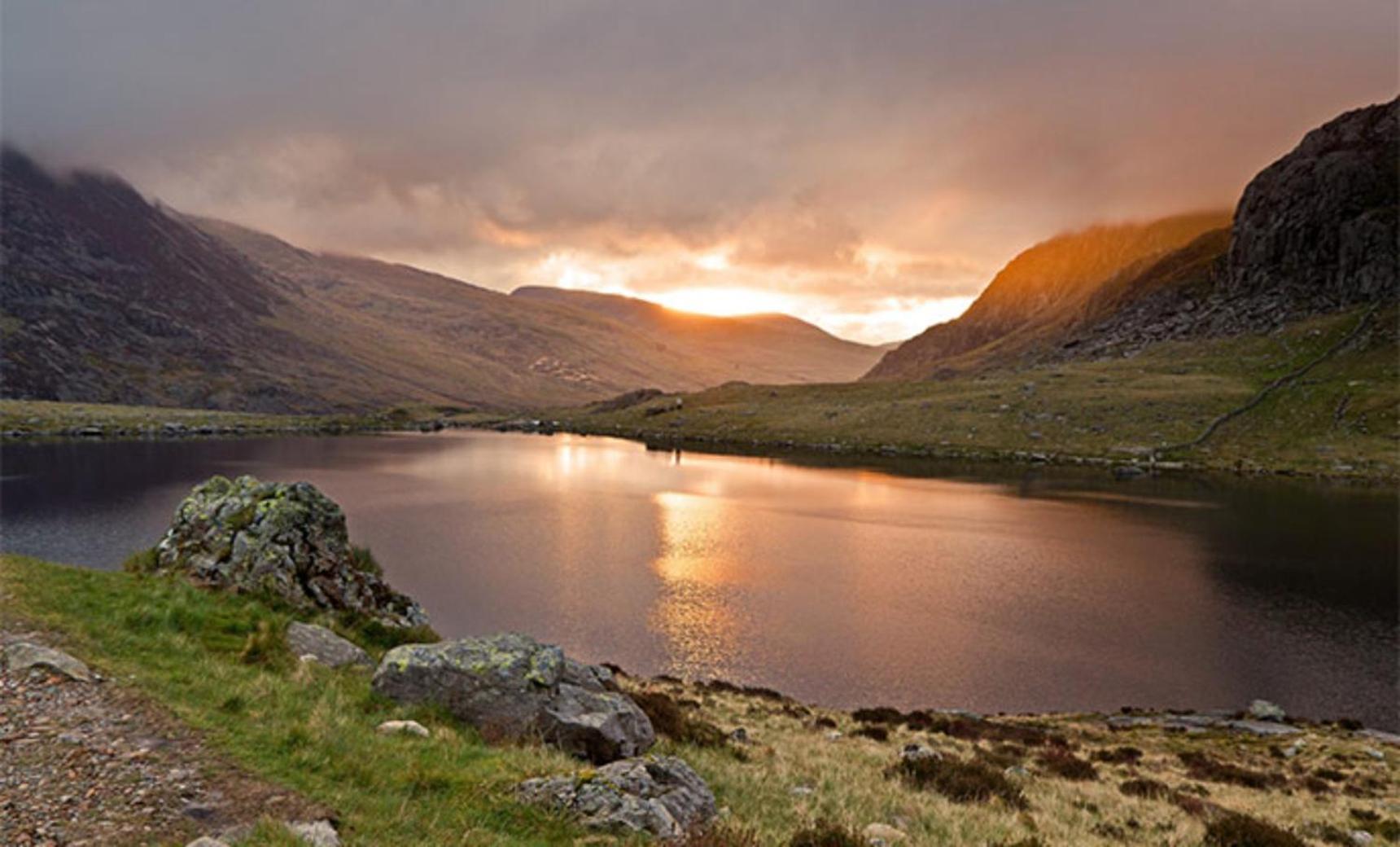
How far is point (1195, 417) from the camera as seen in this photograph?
156000 millimetres

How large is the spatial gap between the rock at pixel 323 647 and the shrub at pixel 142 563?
7.74 m

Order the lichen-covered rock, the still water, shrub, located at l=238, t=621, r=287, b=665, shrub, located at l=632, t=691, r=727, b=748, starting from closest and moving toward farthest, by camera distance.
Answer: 1. shrub, located at l=238, t=621, r=287, b=665
2. shrub, located at l=632, t=691, r=727, b=748
3. the lichen-covered rock
4. the still water

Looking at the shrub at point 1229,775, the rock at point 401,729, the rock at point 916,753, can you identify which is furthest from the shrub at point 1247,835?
the rock at point 401,729

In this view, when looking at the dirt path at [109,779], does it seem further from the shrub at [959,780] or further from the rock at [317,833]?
the shrub at [959,780]

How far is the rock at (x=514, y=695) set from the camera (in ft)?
51.1

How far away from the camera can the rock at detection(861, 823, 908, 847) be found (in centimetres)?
1337

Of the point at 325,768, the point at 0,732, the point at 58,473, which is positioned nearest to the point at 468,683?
the point at 325,768

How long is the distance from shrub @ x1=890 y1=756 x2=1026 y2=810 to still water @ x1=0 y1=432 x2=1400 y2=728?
58.6 ft

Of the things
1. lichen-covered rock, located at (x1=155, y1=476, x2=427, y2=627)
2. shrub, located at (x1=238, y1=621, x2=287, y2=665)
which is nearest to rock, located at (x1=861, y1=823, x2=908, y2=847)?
shrub, located at (x1=238, y1=621, x2=287, y2=665)

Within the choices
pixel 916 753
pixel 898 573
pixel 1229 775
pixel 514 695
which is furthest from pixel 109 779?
pixel 898 573

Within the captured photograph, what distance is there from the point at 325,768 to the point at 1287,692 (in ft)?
163

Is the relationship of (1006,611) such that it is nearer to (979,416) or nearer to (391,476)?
(391,476)

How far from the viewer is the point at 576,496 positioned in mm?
102750

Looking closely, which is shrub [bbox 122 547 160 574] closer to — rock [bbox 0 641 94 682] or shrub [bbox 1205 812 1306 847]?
rock [bbox 0 641 94 682]
